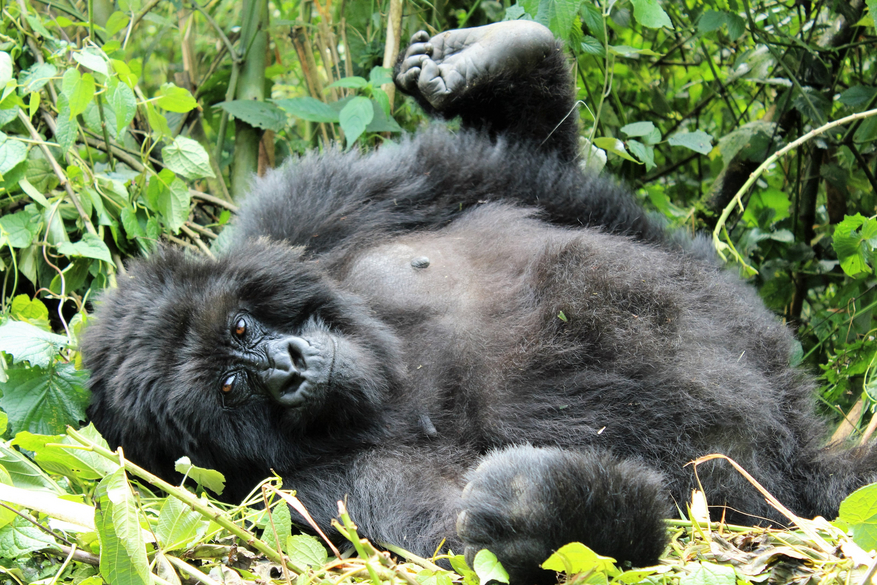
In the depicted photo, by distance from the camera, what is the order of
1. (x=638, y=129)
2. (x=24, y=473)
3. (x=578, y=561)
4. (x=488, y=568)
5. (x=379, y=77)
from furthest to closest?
(x=379, y=77), (x=638, y=129), (x=24, y=473), (x=488, y=568), (x=578, y=561)

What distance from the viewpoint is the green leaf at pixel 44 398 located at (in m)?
2.14

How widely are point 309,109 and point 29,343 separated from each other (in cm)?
144

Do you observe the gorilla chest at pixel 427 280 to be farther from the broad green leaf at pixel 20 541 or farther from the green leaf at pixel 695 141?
the broad green leaf at pixel 20 541

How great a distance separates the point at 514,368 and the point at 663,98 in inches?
91.5

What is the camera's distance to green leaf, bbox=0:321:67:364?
214 centimetres

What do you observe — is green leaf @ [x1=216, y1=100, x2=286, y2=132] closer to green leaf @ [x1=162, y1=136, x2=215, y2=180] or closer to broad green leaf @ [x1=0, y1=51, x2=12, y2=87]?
green leaf @ [x1=162, y1=136, x2=215, y2=180]

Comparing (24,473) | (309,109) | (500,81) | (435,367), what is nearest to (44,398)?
(24,473)

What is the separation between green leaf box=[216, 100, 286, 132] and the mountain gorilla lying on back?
0.90m

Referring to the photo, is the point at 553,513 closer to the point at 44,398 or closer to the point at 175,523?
the point at 175,523

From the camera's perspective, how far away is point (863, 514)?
138 cm

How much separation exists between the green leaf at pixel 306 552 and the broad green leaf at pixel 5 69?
5.82 feet

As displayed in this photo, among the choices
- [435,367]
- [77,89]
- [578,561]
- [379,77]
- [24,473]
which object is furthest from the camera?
[379,77]

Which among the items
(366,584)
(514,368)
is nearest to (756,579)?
(366,584)

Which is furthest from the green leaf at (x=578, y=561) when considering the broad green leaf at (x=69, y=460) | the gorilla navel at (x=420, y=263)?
the gorilla navel at (x=420, y=263)
